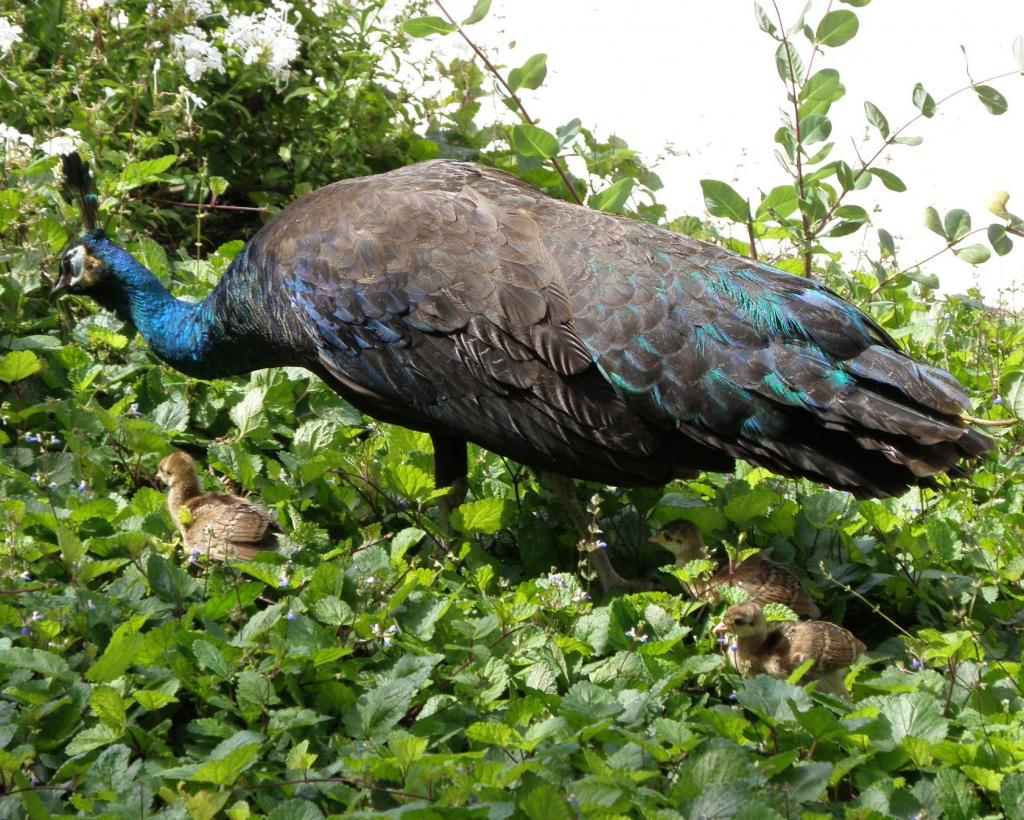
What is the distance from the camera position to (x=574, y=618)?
3939 millimetres

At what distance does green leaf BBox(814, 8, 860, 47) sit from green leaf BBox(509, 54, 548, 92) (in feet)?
3.19

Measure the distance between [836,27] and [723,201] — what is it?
2.34ft

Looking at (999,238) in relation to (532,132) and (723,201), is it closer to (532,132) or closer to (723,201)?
(723,201)

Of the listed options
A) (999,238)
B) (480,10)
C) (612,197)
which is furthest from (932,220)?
(480,10)

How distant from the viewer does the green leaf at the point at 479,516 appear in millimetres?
4398

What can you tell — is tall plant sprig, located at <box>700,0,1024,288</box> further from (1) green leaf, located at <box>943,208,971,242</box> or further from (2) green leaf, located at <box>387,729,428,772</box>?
(2) green leaf, located at <box>387,729,428,772</box>

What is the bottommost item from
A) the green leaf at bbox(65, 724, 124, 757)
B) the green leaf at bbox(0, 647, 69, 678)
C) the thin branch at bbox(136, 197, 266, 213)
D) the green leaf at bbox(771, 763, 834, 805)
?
the green leaf at bbox(771, 763, 834, 805)

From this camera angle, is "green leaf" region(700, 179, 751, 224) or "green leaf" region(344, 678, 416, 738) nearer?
"green leaf" region(344, 678, 416, 738)

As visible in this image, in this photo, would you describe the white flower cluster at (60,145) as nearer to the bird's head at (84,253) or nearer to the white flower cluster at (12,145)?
the white flower cluster at (12,145)

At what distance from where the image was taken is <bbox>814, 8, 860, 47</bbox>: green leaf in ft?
15.8

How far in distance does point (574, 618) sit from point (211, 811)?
4.55 ft

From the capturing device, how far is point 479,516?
441 cm

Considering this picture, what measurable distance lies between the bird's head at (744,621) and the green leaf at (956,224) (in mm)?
1857

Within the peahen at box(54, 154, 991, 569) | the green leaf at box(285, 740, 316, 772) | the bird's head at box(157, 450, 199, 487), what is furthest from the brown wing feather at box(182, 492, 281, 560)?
the green leaf at box(285, 740, 316, 772)
